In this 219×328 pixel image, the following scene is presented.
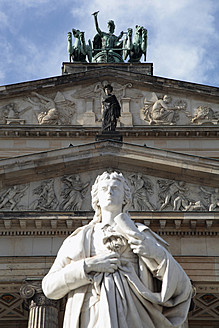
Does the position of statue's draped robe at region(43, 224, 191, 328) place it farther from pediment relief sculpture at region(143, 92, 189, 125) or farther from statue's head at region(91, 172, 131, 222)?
pediment relief sculpture at region(143, 92, 189, 125)

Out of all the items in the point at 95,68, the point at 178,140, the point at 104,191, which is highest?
the point at 95,68

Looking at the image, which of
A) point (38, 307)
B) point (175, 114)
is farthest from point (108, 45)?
point (38, 307)

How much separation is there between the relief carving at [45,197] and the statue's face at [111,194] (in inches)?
601

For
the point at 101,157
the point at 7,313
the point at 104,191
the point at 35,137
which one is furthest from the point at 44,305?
the point at 104,191

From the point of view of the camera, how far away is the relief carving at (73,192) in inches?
798

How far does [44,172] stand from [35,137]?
238 inches

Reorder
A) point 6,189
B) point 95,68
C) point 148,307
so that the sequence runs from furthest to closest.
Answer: point 95,68
point 6,189
point 148,307

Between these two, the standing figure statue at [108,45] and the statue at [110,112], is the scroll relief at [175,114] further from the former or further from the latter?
the statue at [110,112]

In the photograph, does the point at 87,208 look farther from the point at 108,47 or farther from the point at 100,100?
the point at 108,47

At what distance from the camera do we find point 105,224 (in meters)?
4.91

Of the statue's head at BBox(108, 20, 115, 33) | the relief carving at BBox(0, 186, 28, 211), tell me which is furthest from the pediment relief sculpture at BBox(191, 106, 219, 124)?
the relief carving at BBox(0, 186, 28, 211)

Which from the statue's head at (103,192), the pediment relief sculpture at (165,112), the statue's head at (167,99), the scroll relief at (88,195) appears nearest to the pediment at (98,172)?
the scroll relief at (88,195)

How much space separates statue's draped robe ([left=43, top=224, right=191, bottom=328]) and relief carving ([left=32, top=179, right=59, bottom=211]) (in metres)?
15.7

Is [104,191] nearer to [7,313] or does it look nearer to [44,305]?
[44,305]
